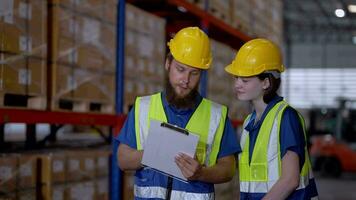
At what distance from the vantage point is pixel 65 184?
476 centimetres

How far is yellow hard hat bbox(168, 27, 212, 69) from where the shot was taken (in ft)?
10.7

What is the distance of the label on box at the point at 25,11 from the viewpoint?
4.25 metres

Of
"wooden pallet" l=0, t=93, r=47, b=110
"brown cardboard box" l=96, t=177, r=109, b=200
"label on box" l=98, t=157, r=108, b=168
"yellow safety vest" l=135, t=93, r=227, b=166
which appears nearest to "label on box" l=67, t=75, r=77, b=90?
"wooden pallet" l=0, t=93, r=47, b=110

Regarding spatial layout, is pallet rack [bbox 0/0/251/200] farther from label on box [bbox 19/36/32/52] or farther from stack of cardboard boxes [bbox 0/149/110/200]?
label on box [bbox 19/36/32/52]

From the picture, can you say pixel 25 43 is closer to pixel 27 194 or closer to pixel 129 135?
pixel 27 194

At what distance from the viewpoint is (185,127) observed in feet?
10.7

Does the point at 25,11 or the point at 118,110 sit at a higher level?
the point at 25,11

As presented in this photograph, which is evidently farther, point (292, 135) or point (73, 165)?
point (73, 165)

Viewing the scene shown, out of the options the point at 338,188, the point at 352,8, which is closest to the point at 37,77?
the point at 352,8

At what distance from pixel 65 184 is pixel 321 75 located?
3098 cm

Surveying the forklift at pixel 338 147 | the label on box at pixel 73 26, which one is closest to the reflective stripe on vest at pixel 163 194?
the label on box at pixel 73 26

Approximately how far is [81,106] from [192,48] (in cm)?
194

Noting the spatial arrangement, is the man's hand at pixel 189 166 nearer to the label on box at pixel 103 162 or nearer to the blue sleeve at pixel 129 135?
the blue sleeve at pixel 129 135

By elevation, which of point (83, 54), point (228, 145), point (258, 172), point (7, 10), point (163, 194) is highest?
point (7, 10)
